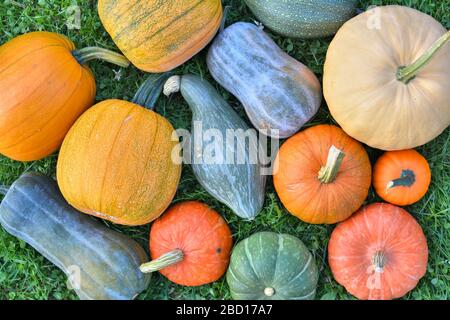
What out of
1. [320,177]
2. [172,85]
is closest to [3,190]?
[172,85]

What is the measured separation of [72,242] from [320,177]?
1261 millimetres

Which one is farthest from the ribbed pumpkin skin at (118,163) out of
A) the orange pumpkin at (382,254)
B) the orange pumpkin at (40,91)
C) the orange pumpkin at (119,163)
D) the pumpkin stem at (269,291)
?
the orange pumpkin at (382,254)

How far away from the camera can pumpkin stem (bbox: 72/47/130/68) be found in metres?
2.66

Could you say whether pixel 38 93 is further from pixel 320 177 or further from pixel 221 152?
pixel 320 177

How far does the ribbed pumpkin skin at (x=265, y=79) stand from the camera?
2586 millimetres

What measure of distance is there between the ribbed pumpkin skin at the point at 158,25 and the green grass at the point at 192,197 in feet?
1.14

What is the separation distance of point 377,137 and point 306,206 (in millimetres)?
465

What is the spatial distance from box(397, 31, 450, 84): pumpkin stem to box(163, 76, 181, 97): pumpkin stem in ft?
3.49

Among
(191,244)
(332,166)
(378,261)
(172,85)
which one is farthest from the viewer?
(172,85)

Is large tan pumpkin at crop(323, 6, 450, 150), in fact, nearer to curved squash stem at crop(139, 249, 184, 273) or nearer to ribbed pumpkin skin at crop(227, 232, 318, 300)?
ribbed pumpkin skin at crop(227, 232, 318, 300)

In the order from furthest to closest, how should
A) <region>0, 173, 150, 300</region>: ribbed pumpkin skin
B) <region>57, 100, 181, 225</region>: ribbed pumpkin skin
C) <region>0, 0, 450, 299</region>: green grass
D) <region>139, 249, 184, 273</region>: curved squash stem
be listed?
<region>0, 0, 450, 299</region>: green grass < <region>0, 173, 150, 300</region>: ribbed pumpkin skin < <region>139, 249, 184, 273</region>: curved squash stem < <region>57, 100, 181, 225</region>: ribbed pumpkin skin

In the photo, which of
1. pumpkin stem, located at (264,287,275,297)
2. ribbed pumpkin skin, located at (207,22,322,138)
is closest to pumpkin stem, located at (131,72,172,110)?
ribbed pumpkin skin, located at (207,22,322,138)

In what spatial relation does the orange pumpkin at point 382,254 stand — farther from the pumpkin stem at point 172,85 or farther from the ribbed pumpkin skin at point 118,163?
the pumpkin stem at point 172,85

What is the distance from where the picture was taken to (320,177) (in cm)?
248
